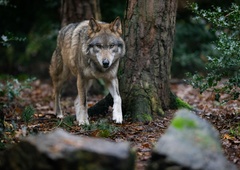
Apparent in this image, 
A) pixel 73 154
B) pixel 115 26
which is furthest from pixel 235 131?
pixel 73 154

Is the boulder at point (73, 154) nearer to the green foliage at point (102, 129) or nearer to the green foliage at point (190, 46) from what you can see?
Answer: the green foliage at point (102, 129)

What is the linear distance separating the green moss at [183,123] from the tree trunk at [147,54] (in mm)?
3257

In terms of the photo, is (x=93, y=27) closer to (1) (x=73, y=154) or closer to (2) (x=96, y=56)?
(2) (x=96, y=56)

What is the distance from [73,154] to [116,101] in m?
3.84

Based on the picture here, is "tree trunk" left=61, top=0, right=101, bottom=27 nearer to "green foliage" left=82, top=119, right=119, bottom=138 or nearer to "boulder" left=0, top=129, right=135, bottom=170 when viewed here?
"green foliage" left=82, top=119, right=119, bottom=138

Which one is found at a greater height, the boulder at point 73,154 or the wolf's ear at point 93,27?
the wolf's ear at point 93,27

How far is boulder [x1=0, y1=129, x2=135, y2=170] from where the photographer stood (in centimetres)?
329

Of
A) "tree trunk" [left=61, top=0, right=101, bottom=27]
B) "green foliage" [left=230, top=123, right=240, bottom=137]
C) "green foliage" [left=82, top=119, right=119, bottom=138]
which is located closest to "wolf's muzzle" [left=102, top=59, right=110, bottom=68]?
"green foliage" [left=82, top=119, right=119, bottom=138]

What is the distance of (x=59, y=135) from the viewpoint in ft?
11.7

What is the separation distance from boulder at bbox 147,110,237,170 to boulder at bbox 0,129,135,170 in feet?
0.88

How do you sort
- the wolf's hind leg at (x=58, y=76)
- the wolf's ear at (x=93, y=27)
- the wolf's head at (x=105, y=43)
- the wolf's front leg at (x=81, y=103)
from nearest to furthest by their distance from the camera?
1. the wolf's head at (x=105, y=43)
2. the wolf's ear at (x=93, y=27)
3. the wolf's front leg at (x=81, y=103)
4. the wolf's hind leg at (x=58, y=76)

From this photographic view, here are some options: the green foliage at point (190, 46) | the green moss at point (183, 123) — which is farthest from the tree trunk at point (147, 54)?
the green foliage at point (190, 46)

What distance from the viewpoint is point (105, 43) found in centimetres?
722

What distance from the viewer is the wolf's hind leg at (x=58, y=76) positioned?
8852 millimetres
